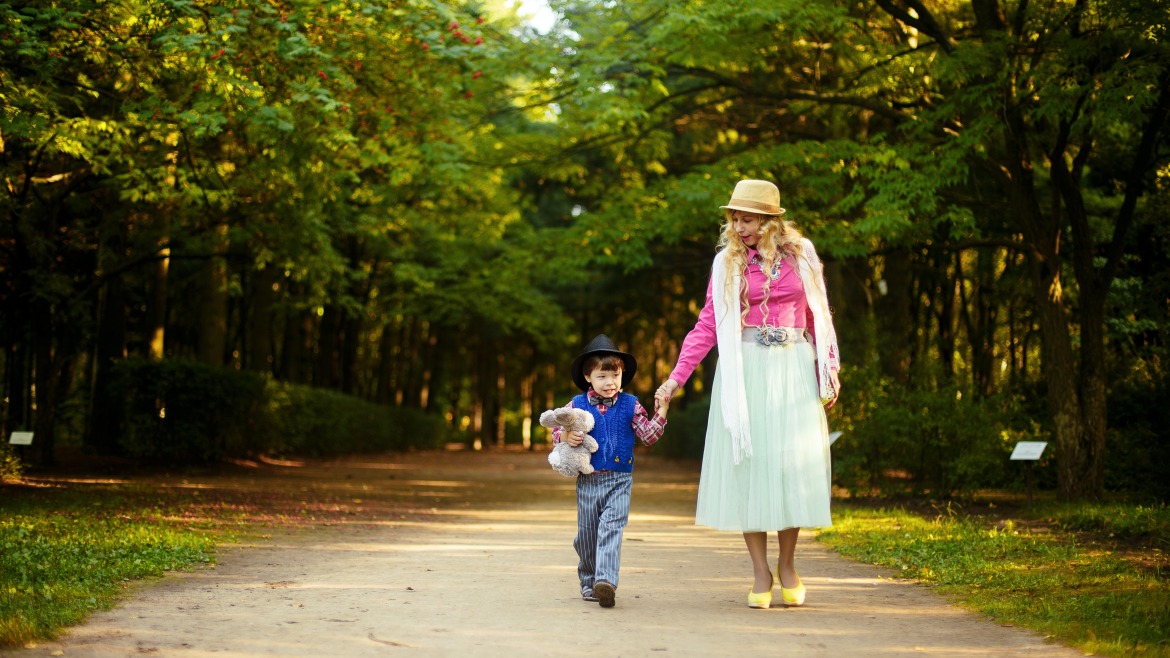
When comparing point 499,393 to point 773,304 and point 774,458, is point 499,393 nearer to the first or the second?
point 773,304

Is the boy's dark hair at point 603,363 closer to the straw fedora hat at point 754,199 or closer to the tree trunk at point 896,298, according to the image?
the straw fedora hat at point 754,199

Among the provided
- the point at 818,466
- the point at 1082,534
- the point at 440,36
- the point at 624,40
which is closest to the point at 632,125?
the point at 624,40

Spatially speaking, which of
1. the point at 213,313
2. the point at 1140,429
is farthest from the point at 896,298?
the point at 213,313

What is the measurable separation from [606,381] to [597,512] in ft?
2.51

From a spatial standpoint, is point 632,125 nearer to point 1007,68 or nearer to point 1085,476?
point 1007,68

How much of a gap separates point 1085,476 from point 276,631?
1088 cm

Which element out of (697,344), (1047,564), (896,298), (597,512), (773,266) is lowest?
(1047,564)

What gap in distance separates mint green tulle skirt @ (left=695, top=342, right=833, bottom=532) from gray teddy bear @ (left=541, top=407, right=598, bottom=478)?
2.24 ft

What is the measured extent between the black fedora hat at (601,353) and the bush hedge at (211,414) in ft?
47.5

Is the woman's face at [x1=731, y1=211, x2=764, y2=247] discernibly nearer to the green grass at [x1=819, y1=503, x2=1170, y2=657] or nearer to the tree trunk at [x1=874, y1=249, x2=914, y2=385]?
the green grass at [x1=819, y1=503, x2=1170, y2=657]

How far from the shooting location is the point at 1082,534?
1067 cm

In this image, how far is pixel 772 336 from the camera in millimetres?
6656

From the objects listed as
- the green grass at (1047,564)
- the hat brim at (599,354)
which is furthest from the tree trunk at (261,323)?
the hat brim at (599,354)

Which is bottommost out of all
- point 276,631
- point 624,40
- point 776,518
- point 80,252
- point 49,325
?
point 276,631
